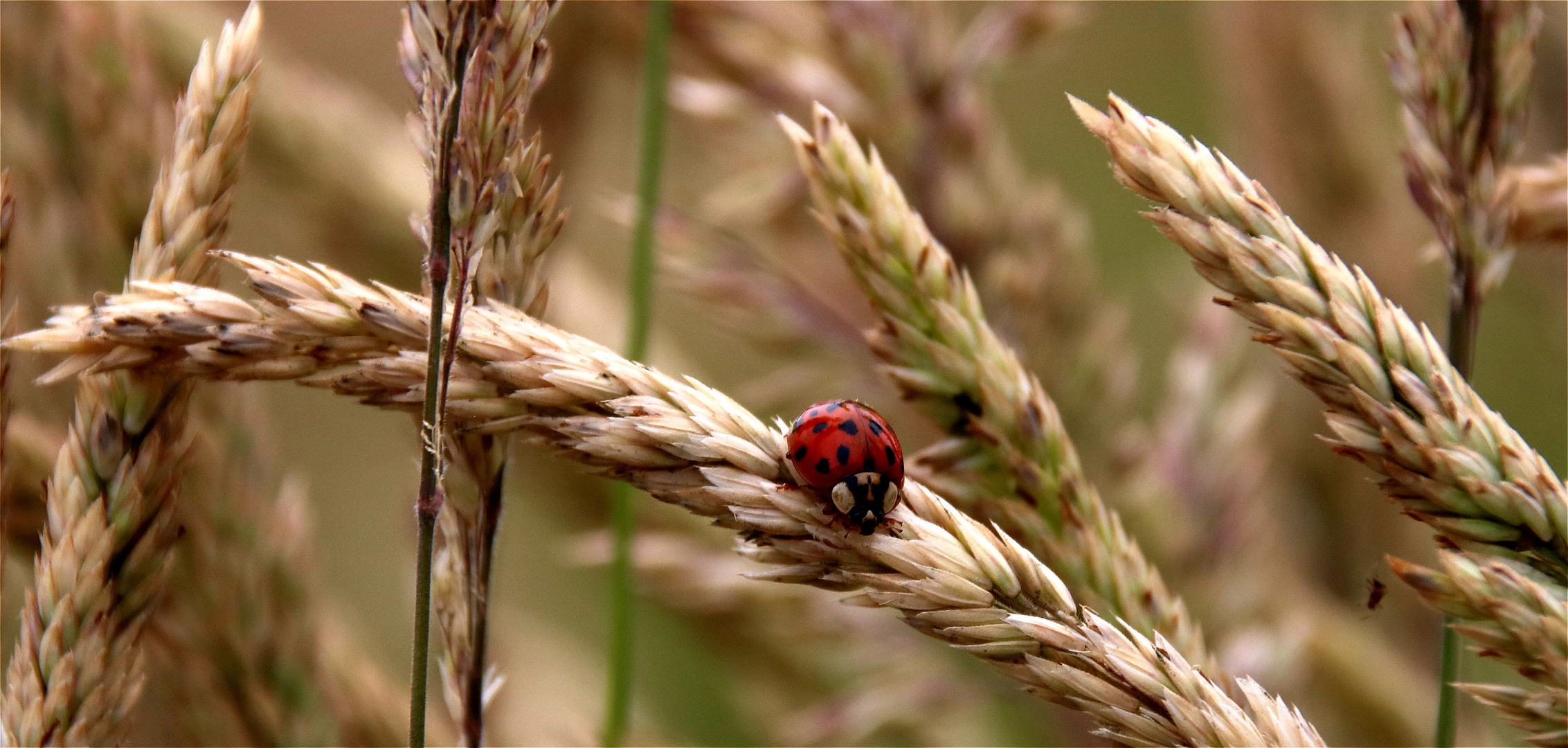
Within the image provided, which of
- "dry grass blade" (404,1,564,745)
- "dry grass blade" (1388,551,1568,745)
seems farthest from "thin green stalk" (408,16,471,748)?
"dry grass blade" (1388,551,1568,745)

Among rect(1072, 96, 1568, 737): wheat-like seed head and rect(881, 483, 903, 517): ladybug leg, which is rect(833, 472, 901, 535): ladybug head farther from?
rect(1072, 96, 1568, 737): wheat-like seed head

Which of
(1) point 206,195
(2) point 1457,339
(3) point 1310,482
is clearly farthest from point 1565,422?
(1) point 206,195

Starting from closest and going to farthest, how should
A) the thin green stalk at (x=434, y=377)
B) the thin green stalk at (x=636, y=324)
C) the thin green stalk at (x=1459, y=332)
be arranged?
the thin green stalk at (x=434, y=377) → the thin green stalk at (x=1459, y=332) → the thin green stalk at (x=636, y=324)

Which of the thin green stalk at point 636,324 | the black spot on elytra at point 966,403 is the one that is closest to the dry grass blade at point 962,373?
the black spot on elytra at point 966,403

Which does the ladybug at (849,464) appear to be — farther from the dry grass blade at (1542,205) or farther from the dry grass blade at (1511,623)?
the dry grass blade at (1542,205)

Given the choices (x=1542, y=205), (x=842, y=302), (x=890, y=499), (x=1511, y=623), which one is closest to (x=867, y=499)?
(x=890, y=499)

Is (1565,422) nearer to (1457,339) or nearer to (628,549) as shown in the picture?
(1457,339)
